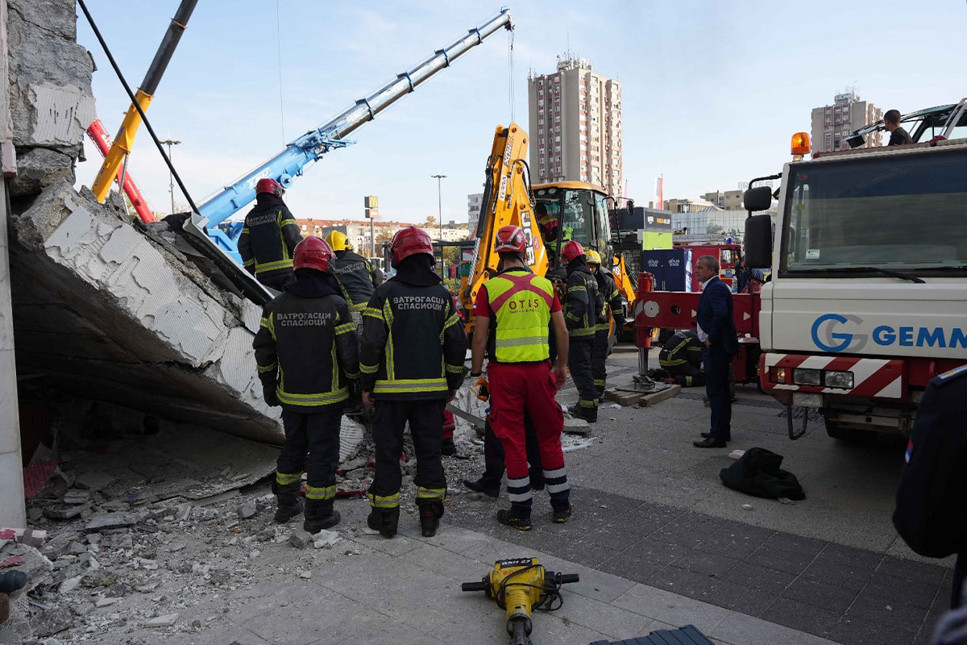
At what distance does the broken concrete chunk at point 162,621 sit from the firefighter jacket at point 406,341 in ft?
5.59

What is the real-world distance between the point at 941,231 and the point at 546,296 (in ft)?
8.76

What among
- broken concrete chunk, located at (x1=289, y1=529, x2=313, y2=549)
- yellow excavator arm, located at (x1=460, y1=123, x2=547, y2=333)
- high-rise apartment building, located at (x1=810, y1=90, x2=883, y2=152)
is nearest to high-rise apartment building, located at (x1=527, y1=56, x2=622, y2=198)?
high-rise apartment building, located at (x1=810, y1=90, x2=883, y2=152)

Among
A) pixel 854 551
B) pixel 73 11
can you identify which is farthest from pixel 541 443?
pixel 73 11

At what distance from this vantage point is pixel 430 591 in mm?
3729

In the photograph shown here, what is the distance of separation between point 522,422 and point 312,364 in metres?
1.48

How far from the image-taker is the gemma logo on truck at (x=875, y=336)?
14.1 feet

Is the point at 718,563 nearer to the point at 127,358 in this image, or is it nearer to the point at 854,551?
the point at 854,551

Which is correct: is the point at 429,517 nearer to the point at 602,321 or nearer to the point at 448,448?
the point at 448,448

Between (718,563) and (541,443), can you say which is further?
Answer: (541,443)

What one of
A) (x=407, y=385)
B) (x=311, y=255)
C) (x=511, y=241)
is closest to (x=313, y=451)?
(x=407, y=385)

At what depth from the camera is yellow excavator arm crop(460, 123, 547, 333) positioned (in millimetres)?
8820

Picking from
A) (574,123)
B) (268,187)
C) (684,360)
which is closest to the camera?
(268,187)

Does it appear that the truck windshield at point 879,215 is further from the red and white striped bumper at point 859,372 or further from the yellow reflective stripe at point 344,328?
the yellow reflective stripe at point 344,328

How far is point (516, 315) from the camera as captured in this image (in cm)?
466
